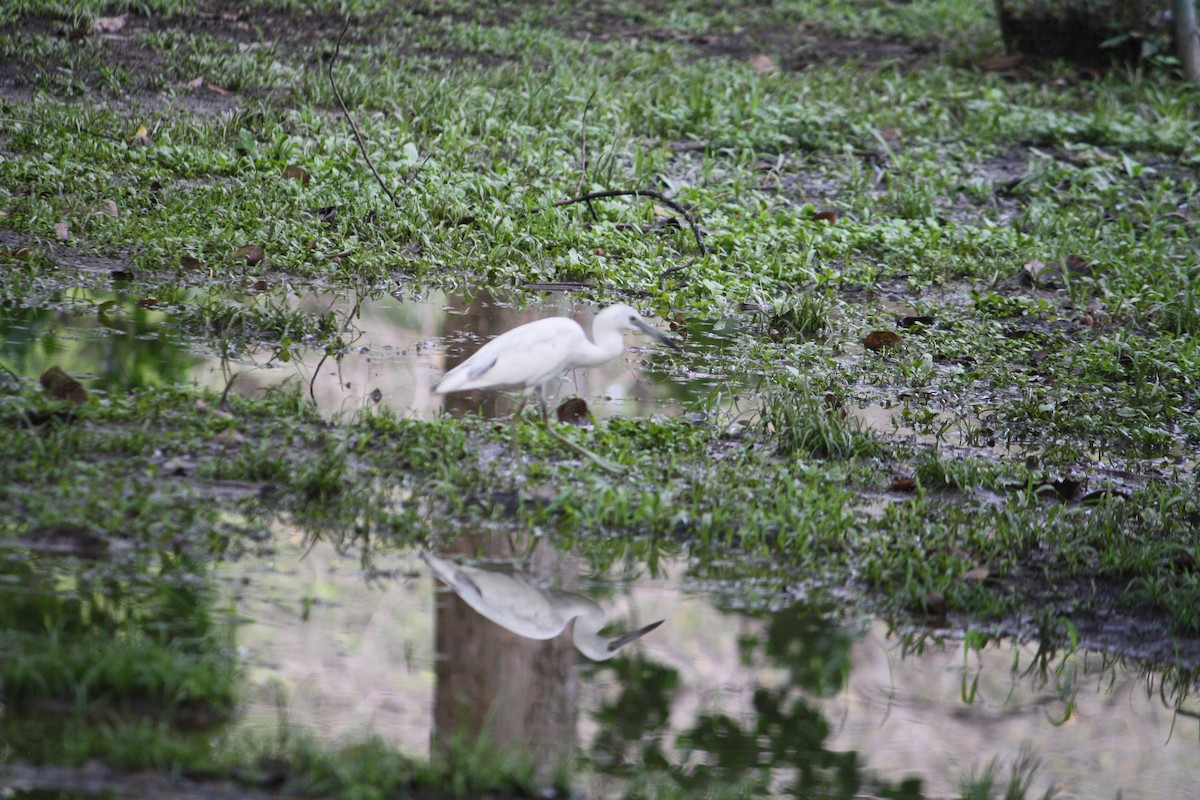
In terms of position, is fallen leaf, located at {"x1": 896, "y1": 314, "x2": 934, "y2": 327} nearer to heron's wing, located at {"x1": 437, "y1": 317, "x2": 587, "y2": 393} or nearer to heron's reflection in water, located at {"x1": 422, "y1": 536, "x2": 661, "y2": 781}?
heron's wing, located at {"x1": 437, "y1": 317, "x2": 587, "y2": 393}

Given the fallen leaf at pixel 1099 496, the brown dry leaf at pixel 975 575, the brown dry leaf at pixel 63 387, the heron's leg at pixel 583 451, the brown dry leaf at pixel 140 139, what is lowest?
the brown dry leaf at pixel 975 575

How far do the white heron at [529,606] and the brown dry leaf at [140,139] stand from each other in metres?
5.31

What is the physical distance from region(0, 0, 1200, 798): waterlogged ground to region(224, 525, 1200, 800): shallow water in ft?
0.05

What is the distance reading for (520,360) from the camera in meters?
4.96

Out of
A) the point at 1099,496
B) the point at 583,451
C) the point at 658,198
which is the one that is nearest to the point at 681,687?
the point at 583,451

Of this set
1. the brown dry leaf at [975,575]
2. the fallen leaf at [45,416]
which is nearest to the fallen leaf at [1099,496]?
the brown dry leaf at [975,575]

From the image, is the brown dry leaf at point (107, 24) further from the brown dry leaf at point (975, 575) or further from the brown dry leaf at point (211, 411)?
the brown dry leaf at point (975, 575)

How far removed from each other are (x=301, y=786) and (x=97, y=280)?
4.41 m

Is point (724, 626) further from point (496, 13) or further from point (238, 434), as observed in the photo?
point (496, 13)

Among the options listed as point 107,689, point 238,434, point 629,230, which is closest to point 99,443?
point 238,434

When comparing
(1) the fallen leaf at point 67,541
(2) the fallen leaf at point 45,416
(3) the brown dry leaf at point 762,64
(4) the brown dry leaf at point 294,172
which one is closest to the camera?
(1) the fallen leaf at point 67,541

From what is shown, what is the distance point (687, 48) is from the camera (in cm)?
1345

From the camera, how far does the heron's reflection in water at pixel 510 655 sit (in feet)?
10.7

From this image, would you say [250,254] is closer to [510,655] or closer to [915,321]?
[915,321]
